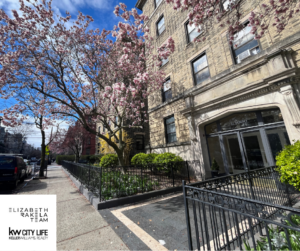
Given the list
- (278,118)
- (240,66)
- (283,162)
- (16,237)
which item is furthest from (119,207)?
(240,66)

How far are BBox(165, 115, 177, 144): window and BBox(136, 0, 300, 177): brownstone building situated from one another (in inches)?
2.5

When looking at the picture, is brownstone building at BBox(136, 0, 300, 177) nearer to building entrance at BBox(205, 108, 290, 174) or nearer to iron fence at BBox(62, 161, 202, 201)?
building entrance at BBox(205, 108, 290, 174)

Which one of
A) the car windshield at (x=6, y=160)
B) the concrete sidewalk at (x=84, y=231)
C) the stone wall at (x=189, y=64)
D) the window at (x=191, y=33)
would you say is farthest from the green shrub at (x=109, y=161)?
the window at (x=191, y=33)

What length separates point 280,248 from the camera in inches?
77.4

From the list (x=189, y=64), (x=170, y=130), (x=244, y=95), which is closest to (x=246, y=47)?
(x=244, y=95)

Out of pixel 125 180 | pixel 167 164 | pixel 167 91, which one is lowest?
pixel 125 180

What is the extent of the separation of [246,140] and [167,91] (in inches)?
284

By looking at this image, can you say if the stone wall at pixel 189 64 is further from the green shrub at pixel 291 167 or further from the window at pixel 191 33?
the green shrub at pixel 291 167

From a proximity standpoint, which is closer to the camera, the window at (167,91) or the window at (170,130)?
the window at (170,130)

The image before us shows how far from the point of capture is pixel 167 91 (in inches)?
492

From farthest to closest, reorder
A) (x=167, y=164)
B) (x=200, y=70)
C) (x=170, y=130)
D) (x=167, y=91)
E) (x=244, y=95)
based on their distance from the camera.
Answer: (x=167, y=91) → (x=170, y=130) → (x=200, y=70) → (x=167, y=164) → (x=244, y=95)

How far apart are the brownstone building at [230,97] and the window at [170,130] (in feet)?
0.21

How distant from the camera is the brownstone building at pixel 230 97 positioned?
231 inches

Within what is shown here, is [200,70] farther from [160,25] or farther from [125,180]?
[125,180]
